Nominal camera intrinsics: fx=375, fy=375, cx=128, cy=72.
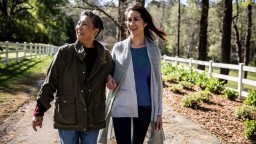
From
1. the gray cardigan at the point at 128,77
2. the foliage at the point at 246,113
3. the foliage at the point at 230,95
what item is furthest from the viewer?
the foliage at the point at 230,95

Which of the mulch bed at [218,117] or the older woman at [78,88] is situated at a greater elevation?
the older woman at [78,88]

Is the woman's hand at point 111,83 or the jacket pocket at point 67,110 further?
the woman's hand at point 111,83

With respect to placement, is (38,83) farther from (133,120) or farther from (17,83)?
(133,120)

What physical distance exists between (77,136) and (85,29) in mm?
915

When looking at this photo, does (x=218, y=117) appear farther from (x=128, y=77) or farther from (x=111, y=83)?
(x=111, y=83)

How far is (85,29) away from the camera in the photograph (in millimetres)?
3170

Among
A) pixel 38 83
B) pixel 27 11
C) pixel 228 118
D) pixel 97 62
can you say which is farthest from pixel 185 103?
pixel 27 11

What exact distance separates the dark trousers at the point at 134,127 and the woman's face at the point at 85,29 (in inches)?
35.0

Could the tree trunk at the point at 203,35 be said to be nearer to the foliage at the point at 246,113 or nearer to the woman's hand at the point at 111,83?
the foliage at the point at 246,113

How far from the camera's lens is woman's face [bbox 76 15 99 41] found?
316 cm

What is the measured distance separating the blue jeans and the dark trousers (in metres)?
0.38

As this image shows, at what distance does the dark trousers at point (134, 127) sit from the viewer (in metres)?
3.59

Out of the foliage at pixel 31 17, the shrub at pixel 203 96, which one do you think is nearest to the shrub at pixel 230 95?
the shrub at pixel 203 96

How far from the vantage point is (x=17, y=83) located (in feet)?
41.7
